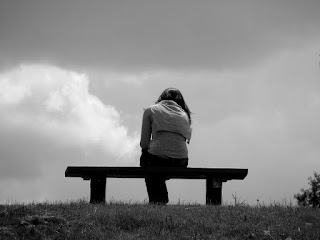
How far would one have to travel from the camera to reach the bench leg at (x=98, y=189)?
11.3 meters

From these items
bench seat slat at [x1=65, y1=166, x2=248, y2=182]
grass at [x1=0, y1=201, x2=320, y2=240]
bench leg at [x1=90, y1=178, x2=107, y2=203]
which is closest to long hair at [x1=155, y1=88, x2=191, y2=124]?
bench seat slat at [x1=65, y1=166, x2=248, y2=182]

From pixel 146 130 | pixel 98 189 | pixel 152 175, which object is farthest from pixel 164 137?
pixel 98 189

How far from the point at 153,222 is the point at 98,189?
3.22 m

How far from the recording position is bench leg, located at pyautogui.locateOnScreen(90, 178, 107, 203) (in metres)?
11.3

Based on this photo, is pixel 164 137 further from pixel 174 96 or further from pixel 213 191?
pixel 213 191

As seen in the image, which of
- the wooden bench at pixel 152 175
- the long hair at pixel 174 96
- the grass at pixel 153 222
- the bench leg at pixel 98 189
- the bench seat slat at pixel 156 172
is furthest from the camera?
the long hair at pixel 174 96

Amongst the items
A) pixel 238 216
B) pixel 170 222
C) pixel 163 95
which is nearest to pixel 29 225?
pixel 170 222

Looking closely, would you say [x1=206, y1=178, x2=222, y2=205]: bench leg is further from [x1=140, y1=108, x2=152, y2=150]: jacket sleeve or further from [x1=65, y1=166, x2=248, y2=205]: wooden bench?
[x1=140, y1=108, x2=152, y2=150]: jacket sleeve

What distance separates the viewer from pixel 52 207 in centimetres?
924

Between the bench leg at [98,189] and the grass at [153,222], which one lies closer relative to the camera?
the grass at [153,222]

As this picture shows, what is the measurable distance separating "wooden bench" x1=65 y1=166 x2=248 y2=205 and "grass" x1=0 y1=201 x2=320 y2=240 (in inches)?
66.7

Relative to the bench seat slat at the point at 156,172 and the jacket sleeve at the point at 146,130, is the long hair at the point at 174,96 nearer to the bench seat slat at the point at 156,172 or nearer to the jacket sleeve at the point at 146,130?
the jacket sleeve at the point at 146,130

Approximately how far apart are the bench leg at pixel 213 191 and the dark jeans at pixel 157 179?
66cm

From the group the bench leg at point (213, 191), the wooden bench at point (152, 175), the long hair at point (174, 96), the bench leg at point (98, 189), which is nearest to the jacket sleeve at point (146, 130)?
the long hair at point (174, 96)
